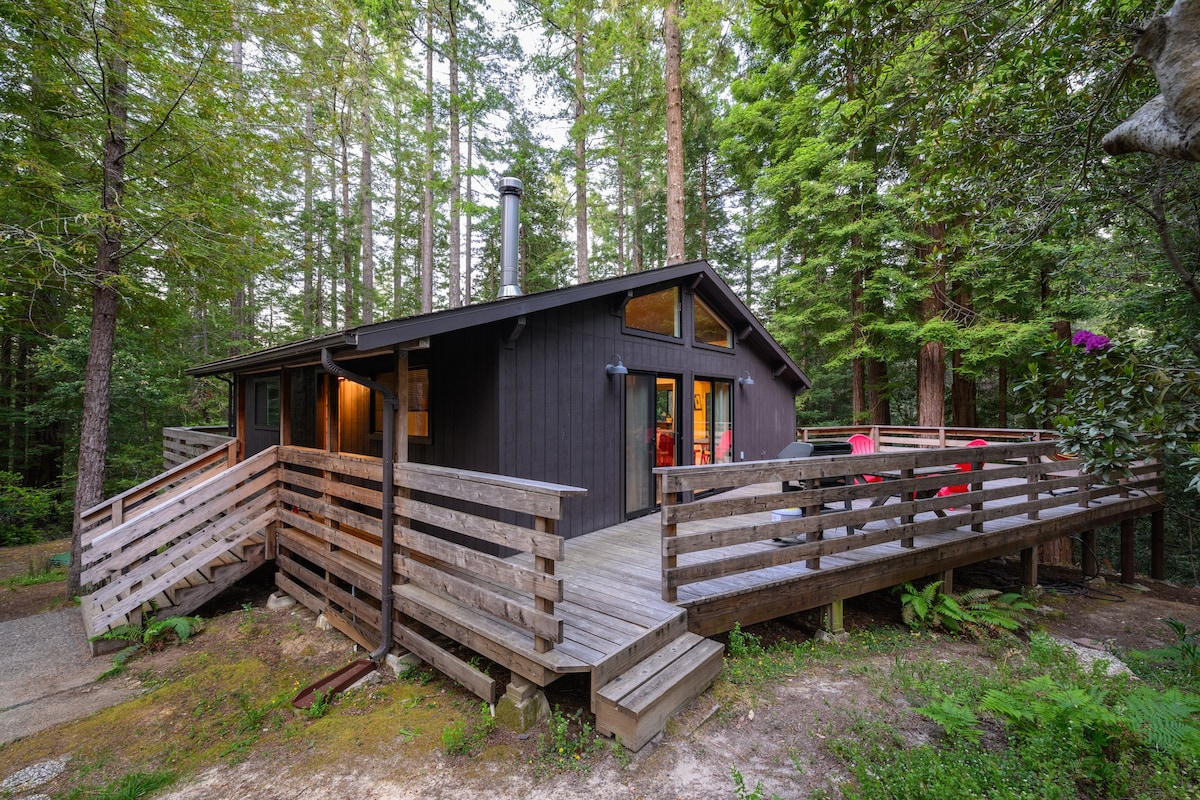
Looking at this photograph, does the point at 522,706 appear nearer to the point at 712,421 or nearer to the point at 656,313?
the point at 656,313

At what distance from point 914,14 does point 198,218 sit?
7997mm

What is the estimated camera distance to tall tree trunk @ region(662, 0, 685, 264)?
7910mm

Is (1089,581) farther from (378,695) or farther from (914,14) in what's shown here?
(378,695)

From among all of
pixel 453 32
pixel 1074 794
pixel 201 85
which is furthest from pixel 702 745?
pixel 453 32

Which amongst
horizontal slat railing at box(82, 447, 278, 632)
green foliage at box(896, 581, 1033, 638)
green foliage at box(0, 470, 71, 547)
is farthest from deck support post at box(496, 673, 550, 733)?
green foliage at box(0, 470, 71, 547)

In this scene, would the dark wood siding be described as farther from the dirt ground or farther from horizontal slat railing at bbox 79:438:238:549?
horizontal slat railing at bbox 79:438:238:549

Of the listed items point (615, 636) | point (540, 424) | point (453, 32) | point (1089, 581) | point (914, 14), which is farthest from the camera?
point (453, 32)

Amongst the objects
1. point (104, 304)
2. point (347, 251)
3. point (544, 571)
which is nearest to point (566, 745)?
point (544, 571)

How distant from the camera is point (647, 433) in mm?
6258

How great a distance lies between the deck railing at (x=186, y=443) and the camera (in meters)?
7.70

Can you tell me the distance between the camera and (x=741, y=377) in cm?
809

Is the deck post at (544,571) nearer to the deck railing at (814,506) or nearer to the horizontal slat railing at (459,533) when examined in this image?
the horizontal slat railing at (459,533)

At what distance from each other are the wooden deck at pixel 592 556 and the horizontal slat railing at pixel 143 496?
2.0 inches

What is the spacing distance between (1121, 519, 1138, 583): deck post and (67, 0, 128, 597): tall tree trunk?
13.6m
